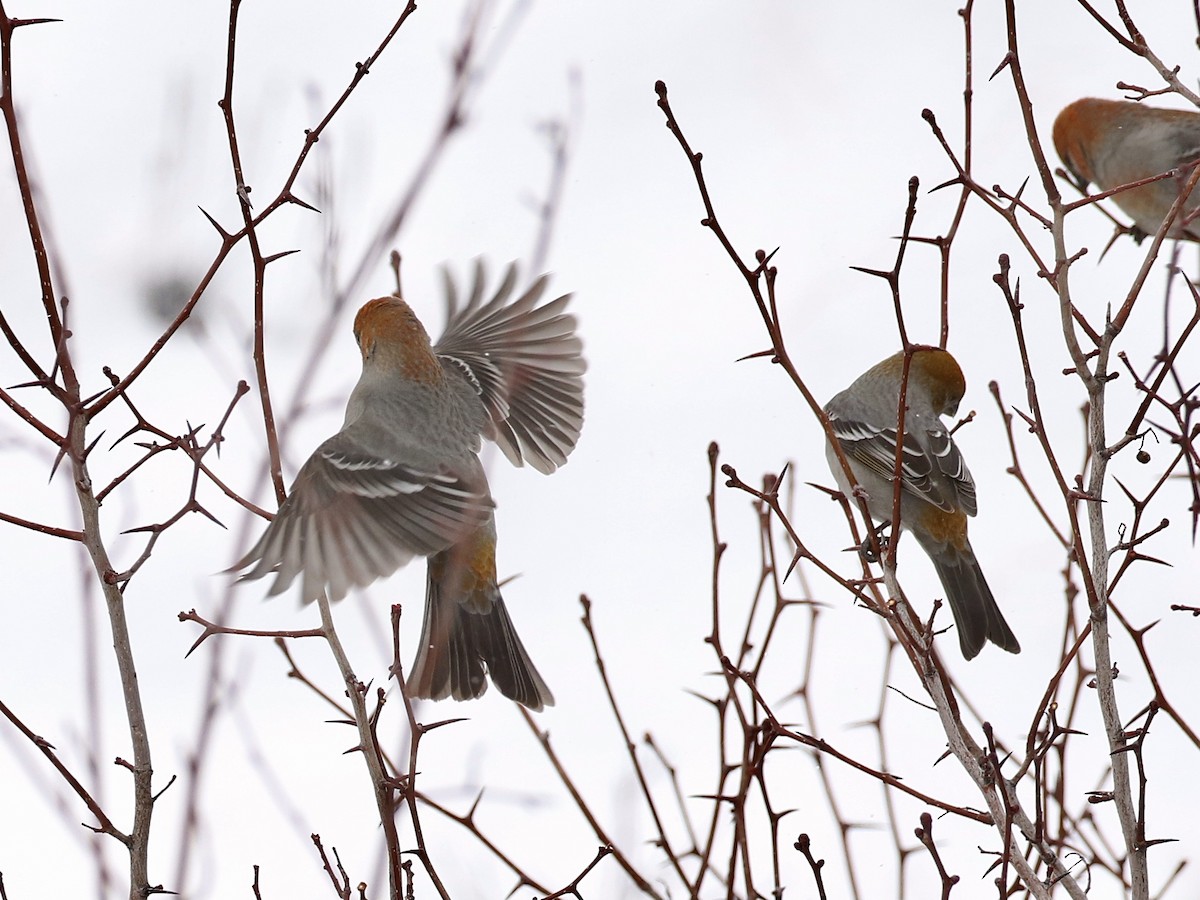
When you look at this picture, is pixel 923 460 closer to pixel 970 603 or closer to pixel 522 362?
pixel 970 603

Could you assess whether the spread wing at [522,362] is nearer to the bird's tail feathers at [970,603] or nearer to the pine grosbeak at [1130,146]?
the bird's tail feathers at [970,603]

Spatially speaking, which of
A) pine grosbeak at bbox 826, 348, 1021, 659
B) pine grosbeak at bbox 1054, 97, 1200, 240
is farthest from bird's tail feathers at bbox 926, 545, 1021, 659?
pine grosbeak at bbox 1054, 97, 1200, 240

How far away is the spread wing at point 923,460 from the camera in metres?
4.05

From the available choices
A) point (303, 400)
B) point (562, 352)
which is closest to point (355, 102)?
point (562, 352)

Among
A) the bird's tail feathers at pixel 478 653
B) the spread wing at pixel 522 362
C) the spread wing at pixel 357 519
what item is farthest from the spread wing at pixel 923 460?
the spread wing at pixel 357 519

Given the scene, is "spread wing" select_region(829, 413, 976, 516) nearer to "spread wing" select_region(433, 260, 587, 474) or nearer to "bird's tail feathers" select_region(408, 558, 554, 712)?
"spread wing" select_region(433, 260, 587, 474)

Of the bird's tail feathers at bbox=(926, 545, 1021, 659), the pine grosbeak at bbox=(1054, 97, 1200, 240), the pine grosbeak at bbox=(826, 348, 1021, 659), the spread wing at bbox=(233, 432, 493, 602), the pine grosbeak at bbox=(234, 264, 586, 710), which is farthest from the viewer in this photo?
the pine grosbeak at bbox=(1054, 97, 1200, 240)

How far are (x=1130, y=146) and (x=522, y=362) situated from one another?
3616 millimetres

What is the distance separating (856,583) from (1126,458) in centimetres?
386

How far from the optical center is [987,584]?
3971 mm

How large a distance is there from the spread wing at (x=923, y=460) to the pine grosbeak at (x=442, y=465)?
3.17 feet

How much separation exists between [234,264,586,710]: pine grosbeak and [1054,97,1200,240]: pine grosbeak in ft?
10.1

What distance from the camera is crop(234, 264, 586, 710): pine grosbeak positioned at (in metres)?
2.72

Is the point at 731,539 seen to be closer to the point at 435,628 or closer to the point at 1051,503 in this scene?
the point at 1051,503
